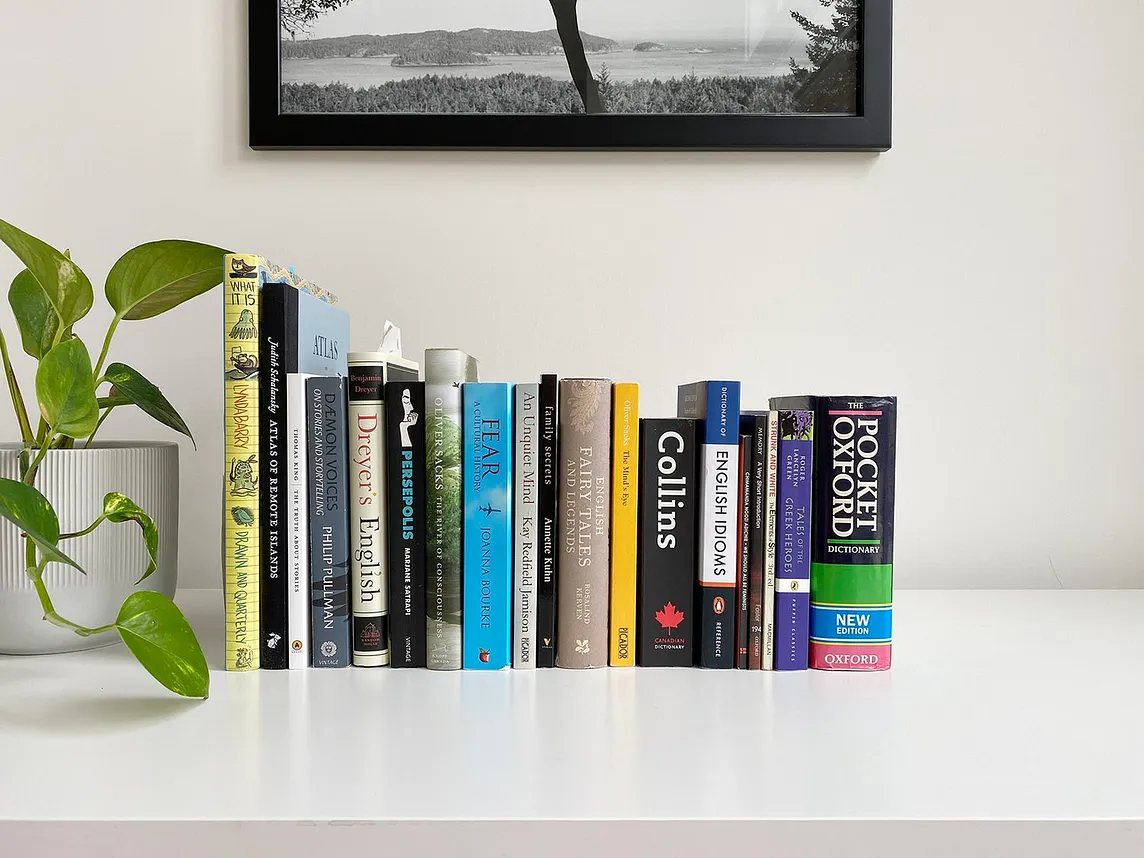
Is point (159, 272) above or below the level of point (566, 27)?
below

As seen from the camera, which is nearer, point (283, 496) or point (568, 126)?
point (283, 496)

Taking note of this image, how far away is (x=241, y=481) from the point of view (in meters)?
0.67

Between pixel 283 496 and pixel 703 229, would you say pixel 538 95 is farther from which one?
pixel 283 496

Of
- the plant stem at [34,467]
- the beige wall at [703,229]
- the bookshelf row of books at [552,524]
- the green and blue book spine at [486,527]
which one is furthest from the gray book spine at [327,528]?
the beige wall at [703,229]

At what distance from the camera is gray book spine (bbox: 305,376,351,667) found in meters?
0.69

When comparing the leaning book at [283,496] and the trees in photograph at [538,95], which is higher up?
the trees in photograph at [538,95]

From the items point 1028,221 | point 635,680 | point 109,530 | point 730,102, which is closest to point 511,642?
point 635,680

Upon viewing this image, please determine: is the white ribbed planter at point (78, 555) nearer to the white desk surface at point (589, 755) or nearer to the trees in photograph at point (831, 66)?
the white desk surface at point (589, 755)

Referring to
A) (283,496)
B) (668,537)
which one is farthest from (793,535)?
(283,496)

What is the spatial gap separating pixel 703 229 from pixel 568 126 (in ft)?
0.68

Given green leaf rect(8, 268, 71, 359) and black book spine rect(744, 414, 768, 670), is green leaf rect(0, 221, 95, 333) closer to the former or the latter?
green leaf rect(8, 268, 71, 359)

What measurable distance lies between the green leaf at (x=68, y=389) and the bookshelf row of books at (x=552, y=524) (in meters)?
0.13

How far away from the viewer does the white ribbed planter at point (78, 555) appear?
2.23ft

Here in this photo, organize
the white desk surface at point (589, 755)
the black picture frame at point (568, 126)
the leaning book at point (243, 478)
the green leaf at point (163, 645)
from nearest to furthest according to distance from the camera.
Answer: the white desk surface at point (589, 755)
the green leaf at point (163, 645)
the leaning book at point (243, 478)
the black picture frame at point (568, 126)
